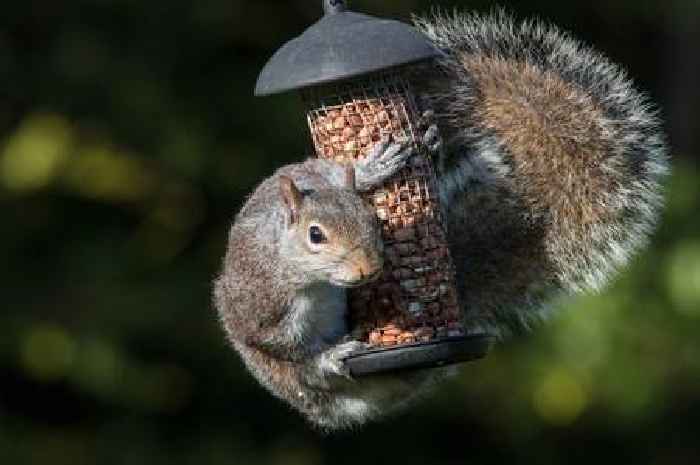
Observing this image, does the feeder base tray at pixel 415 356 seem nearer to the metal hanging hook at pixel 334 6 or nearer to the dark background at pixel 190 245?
the metal hanging hook at pixel 334 6

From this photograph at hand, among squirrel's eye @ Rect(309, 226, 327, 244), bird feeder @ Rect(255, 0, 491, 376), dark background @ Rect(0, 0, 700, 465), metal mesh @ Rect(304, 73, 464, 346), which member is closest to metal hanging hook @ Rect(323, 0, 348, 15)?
bird feeder @ Rect(255, 0, 491, 376)

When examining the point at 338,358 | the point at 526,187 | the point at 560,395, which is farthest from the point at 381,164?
the point at 560,395

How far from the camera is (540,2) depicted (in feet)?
21.4

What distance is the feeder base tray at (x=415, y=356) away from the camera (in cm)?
291

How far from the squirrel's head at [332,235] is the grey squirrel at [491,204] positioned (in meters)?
0.04

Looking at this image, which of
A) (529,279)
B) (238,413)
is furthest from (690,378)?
(529,279)

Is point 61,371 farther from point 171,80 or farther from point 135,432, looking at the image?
point 171,80

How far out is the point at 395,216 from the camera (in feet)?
10.1

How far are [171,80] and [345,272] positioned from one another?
135 inches

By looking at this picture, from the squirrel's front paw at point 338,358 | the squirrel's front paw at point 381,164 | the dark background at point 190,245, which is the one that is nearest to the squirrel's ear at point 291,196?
the squirrel's front paw at point 381,164

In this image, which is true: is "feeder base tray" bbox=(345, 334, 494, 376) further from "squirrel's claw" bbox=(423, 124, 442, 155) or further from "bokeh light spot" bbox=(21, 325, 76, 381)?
"bokeh light spot" bbox=(21, 325, 76, 381)

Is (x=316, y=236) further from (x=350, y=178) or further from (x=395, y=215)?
(x=395, y=215)

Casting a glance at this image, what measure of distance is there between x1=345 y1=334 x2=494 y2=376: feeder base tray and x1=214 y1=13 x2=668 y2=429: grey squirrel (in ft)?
0.21

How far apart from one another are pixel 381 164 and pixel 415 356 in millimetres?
331
